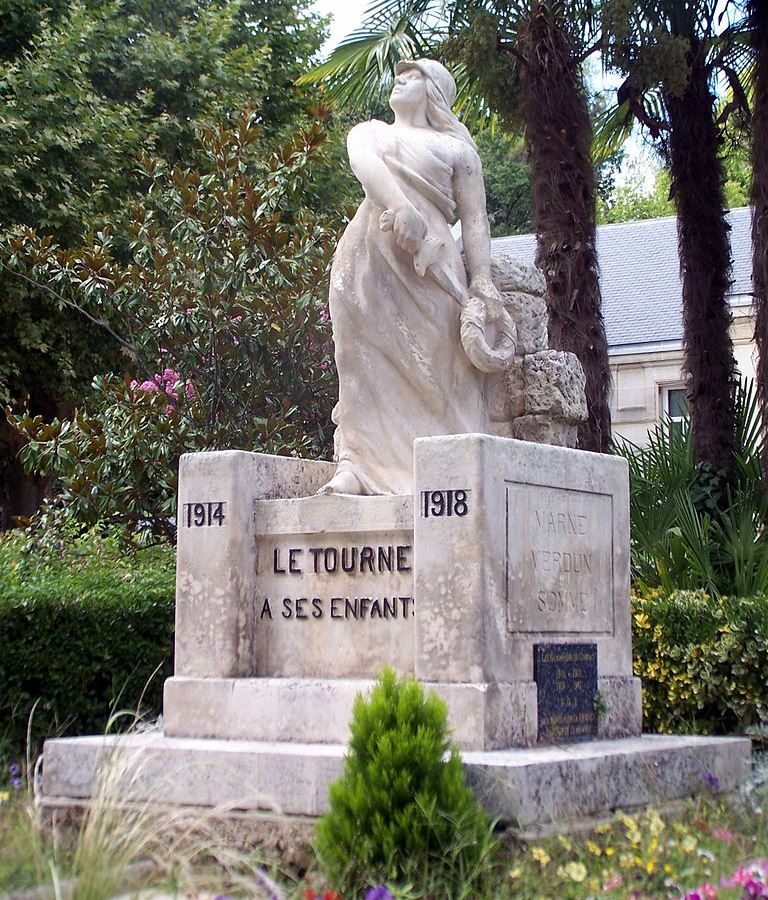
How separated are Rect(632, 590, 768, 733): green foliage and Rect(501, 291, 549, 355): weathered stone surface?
8.95 ft

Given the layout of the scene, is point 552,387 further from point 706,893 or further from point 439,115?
point 706,893

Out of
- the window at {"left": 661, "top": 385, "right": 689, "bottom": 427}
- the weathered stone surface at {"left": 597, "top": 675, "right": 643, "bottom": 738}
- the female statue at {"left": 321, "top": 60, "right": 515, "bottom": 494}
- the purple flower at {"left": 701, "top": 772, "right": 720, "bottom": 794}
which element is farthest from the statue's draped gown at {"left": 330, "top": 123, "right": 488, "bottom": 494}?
the window at {"left": 661, "top": 385, "right": 689, "bottom": 427}

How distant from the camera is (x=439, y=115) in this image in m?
7.88

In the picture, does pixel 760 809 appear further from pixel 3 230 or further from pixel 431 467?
pixel 3 230

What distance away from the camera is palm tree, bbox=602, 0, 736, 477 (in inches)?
557

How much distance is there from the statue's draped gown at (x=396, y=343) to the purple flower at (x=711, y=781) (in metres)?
2.09

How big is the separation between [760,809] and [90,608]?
4.64m

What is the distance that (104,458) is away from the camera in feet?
40.8

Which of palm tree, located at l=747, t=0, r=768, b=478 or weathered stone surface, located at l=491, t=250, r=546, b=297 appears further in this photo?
palm tree, located at l=747, t=0, r=768, b=478

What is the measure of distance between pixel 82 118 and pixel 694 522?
10.1m

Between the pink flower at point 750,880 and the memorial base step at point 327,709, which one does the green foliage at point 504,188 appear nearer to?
the memorial base step at point 327,709

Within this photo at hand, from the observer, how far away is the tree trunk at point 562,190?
1259cm

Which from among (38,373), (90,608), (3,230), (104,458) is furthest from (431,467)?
(38,373)

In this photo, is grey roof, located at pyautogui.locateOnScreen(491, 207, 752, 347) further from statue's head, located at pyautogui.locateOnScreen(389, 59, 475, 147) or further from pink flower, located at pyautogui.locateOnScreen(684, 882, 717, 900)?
pink flower, located at pyautogui.locateOnScreen(684, 882, 717, 900)
